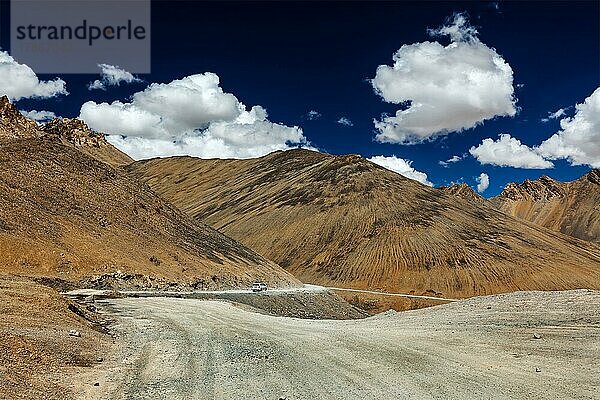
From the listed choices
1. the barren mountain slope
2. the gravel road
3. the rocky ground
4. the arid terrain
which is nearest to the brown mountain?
the arid terrain

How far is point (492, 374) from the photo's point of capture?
16078mm

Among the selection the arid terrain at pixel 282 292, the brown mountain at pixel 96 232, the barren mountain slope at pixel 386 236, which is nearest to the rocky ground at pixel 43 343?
the arid terrain at pixel 282 292

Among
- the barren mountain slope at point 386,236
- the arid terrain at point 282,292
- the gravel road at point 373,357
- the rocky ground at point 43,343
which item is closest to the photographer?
the rocky ground at point 43,343

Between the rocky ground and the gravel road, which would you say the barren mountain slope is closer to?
the gravel road

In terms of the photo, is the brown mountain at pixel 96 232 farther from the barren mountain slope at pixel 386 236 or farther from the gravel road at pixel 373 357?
the barren mountain slope at pixel 386 236

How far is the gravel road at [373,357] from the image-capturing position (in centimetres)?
1373

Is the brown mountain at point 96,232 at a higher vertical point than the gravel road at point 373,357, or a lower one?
higher

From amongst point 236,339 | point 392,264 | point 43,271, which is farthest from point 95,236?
point 392,264

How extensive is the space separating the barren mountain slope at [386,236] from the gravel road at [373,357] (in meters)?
70.5

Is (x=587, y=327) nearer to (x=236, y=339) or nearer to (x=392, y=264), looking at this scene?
(x=236, y=339)

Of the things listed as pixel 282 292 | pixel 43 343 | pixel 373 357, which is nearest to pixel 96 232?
pixel 282 292

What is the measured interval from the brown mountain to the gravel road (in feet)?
75.8

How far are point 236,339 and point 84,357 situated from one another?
20.0 feet

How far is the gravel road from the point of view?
45.0 ft
